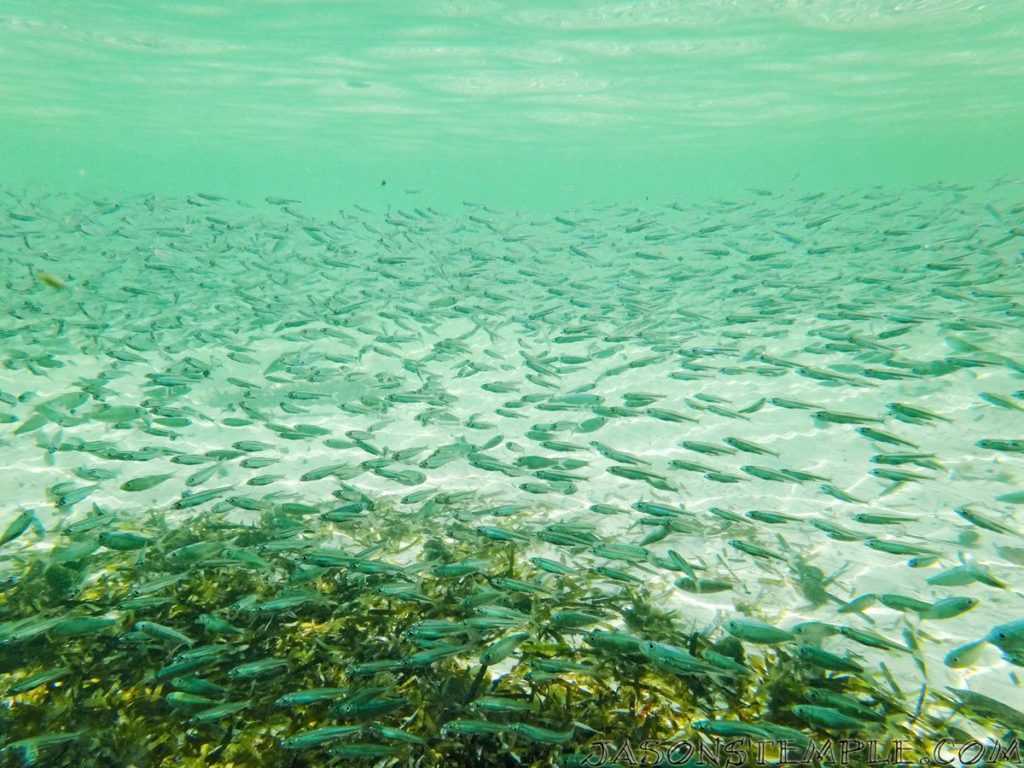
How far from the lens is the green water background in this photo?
21.1 metres

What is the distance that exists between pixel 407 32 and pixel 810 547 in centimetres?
2368

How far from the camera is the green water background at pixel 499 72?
21.1 m

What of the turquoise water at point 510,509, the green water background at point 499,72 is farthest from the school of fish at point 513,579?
the green water background at point 499,72

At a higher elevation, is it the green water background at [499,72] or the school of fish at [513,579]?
the green water background at [499,72]

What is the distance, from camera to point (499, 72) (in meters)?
28.5

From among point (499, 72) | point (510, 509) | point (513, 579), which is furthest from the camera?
point (499, 72)

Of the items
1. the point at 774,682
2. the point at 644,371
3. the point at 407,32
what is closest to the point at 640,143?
the point at 407,32

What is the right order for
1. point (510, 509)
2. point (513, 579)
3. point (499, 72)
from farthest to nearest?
point (499, 72), point (510, 509), point (513, 579)

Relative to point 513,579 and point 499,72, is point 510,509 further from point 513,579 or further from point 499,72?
point 499,72

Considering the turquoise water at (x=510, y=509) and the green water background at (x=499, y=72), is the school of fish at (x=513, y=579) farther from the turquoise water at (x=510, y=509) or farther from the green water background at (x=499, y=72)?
the green water background at (x=499, y=72)

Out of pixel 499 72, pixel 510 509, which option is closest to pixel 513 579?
pixel 510 509

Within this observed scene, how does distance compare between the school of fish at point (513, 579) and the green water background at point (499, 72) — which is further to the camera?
the green water background at point (499, 72)

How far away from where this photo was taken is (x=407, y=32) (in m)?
22.5

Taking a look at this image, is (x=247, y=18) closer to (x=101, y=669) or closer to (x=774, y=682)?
(x=101, y=669)
